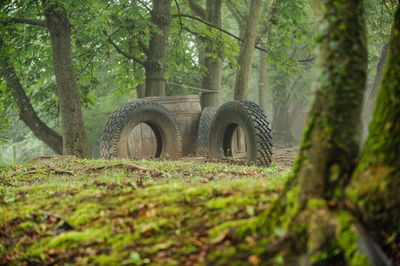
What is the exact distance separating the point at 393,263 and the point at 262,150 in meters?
5.81

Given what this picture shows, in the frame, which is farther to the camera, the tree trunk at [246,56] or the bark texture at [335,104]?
the tree trunk at [246,56]

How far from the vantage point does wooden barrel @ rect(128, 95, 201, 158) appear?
1222cm

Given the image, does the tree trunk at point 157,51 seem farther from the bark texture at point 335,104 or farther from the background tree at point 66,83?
the bark texture at point 335,104

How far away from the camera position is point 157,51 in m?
13.3

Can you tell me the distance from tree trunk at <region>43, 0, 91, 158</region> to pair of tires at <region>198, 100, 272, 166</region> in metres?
3.31

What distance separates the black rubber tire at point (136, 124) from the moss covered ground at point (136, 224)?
5.43m

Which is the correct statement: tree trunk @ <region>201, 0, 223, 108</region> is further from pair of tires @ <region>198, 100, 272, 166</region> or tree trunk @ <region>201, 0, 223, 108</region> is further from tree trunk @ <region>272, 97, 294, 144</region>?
tree trunk @ <region>272, 97, 294, 144</region>

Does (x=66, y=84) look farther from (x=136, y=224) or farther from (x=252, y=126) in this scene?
(x=136, y=224)

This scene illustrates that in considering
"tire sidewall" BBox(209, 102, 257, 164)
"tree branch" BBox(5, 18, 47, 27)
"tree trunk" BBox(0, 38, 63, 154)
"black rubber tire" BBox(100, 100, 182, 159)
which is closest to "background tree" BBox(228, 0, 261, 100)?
"tire sidewall" BBox(209, 102, 257, 164)

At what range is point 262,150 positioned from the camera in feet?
29.1

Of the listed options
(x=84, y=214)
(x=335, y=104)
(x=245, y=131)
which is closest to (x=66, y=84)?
(x=245, y=131)

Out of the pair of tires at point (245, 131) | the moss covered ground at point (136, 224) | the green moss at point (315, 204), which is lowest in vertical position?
the moss covered ground at point (136, 224)

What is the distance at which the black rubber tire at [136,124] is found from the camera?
33.3 feet

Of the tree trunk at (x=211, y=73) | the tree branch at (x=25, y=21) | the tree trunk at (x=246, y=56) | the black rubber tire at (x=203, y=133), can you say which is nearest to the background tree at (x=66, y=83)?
the tree branch at (x=25, y=21)
